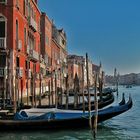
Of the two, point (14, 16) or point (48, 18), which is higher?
point (48, 18)

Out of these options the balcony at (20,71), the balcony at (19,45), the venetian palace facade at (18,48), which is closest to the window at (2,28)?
the venetian palace facade at (18,48)

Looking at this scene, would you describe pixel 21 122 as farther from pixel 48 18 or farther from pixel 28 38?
pixel 48 18

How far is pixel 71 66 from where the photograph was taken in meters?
60.7

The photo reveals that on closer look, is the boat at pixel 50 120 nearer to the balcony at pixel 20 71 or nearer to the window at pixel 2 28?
the balcony at pixel 20 71

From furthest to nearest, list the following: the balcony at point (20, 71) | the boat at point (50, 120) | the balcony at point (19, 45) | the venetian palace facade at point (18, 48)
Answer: the balcony at point (19, 45)
the balcony at point (20, 71)
the venetian palace facade at point (18, 48)
the boat at point (50, 120)

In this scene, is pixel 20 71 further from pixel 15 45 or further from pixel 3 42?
pixel 3 42

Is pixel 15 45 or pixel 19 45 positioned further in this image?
pixel 19 45

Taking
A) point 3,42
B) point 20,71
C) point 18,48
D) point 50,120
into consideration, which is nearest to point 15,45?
point 18,48

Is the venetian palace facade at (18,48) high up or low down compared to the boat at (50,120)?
up

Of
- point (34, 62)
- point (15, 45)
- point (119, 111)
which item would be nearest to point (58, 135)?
point (119, 111)

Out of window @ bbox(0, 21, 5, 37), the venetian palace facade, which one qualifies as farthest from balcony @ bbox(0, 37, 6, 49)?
window @ bbox(0, 21, 5, 37)

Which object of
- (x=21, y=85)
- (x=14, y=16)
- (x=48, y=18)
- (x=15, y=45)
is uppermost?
(x=48, y=18)

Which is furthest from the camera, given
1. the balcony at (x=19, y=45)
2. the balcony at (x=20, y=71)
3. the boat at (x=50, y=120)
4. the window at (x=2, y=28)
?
the balcony at (x=19, y=45)

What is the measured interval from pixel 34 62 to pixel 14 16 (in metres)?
6.54
